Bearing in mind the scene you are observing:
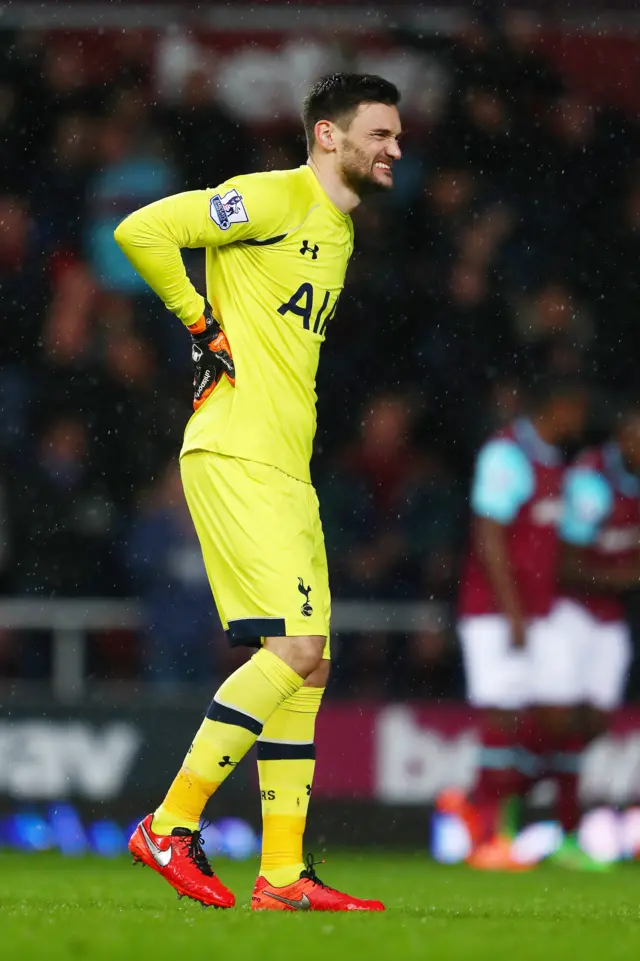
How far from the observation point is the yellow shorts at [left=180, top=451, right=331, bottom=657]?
5.26 metres

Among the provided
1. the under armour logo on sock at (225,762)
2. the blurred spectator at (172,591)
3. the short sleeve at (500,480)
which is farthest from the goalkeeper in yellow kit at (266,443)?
the blurred spectator at (172,591)

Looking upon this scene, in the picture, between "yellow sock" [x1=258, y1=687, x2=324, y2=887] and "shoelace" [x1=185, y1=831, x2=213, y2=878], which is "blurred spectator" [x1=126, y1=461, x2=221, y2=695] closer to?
"yellow sock" [x1=258, y1=687, x2=324, y2=887]

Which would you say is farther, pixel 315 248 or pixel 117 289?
pixel 117 289

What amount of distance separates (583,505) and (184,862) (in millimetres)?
4263

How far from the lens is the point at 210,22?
1142 cm

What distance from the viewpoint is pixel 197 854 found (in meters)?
5.21

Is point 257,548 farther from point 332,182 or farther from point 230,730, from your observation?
point 332,182

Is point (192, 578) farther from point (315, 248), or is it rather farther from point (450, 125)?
point (315, 248)

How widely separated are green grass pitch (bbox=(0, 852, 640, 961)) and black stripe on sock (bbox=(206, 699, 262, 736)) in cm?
47

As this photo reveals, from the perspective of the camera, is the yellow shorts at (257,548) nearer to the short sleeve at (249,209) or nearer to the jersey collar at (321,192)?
the short sleeve at (249,209)

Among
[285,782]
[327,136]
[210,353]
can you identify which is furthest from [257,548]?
[327,136]

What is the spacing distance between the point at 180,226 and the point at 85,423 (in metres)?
5.55

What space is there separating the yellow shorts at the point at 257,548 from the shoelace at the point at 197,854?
51 cm

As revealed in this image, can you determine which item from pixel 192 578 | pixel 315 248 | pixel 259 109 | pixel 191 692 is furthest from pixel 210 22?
pixel 315 248
